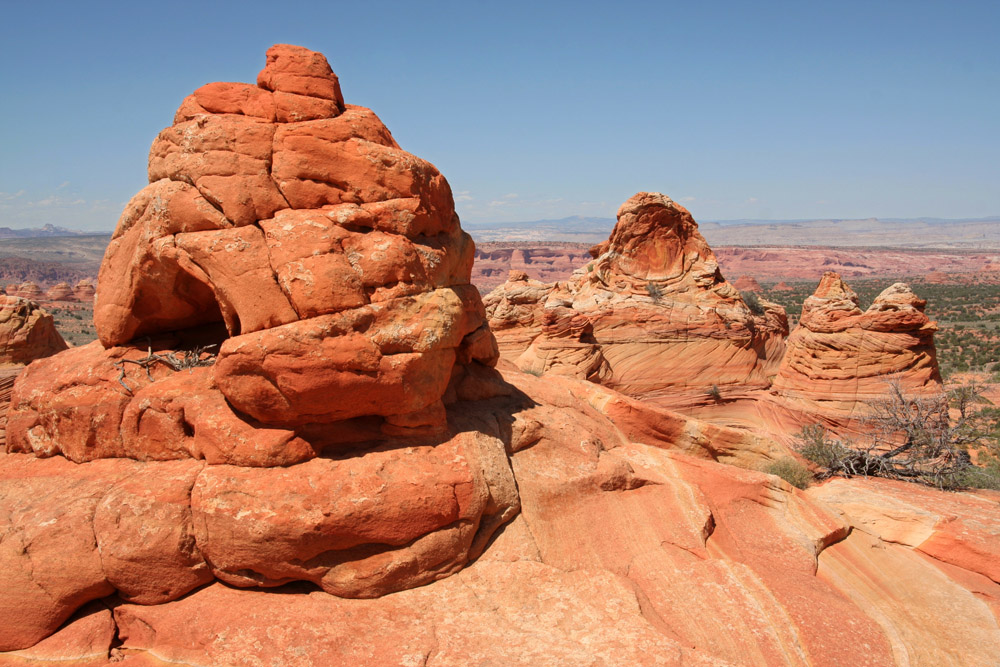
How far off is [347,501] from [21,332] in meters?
13.9

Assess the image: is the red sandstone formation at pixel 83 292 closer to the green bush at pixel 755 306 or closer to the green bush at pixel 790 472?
the green bush at pixel 755 306

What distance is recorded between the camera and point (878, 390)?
17.3 metres

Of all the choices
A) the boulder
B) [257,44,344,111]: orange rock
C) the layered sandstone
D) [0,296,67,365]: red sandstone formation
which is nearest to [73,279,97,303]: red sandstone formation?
[0,296,67,365]: red sandstone formation

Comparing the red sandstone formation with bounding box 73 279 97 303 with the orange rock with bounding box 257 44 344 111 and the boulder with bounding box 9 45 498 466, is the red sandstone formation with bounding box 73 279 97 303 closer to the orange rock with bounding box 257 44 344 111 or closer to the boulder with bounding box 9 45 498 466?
the boulder with bounding box 9 45 498 466

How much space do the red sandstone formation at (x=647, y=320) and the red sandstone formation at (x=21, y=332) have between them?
11676mm

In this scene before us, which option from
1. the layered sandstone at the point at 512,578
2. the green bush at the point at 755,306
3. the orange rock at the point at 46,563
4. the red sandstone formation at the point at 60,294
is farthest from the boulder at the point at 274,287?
the red sandstone formation at the point at 60,294

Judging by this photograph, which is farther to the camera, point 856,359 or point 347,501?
point 856,359

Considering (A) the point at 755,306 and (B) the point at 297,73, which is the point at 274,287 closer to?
(B) the point at 297,73

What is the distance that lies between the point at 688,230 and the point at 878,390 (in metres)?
7.09

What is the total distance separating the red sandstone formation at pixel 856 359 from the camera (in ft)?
56.7

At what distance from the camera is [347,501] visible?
528cm

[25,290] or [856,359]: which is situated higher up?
[856,359]

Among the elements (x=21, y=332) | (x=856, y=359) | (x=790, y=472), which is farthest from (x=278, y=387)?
(x=856, y=359)

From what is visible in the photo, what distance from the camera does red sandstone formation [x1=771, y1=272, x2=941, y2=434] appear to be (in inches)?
680
